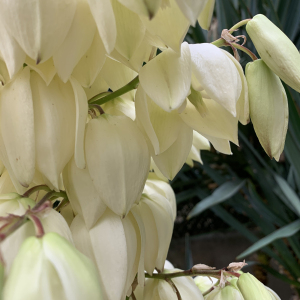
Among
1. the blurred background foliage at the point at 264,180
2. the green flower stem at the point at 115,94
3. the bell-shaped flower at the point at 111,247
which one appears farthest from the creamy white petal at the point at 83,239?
the blurred background foliage at the point at 264,180

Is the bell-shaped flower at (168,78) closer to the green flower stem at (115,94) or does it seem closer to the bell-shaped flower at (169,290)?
the green flower stem at (115,94)

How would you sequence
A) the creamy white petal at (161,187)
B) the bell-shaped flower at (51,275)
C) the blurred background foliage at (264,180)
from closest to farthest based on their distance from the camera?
the bell-shaped flower at (51,275) < the creamy white petal at (161,187) < the blurred background foliage at (264,180)

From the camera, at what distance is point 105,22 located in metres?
0.20

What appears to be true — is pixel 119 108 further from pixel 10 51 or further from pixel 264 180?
pixel 264 180

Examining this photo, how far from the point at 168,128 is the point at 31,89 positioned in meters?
0.10

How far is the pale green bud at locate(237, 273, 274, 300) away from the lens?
295mm

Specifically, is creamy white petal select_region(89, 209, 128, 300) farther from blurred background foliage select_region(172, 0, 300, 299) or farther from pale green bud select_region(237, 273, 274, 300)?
blurred background foliage select_region(172, 0, 300, 299)

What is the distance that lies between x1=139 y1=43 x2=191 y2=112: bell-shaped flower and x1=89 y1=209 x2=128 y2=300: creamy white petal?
3.4 inches

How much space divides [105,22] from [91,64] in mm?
51

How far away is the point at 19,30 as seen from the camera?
202 millimetres

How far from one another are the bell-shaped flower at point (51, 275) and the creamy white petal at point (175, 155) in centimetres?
14

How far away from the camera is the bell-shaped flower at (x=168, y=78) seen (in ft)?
0.76

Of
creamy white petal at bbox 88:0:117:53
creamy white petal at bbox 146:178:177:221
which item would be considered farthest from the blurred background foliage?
creamy white petal at bbox 88:0:117:53

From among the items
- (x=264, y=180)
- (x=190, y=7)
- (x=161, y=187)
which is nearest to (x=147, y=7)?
(x=190, y=7)
